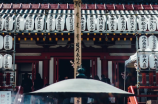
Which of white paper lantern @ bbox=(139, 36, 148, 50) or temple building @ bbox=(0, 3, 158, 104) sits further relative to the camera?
A: temple building @ bbox=(0, 3, 158, 104)

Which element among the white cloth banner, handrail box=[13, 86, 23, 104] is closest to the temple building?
the white cloth banner

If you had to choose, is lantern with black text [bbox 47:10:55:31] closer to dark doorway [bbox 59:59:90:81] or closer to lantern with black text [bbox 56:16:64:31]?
lantern with black text [bbox 56:16:64:31]

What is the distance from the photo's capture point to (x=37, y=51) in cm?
1978

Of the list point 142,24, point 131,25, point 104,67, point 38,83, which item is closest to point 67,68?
point 104,67

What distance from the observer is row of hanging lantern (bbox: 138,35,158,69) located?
56.9 ft

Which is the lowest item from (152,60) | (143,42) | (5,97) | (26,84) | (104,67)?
(5,97)

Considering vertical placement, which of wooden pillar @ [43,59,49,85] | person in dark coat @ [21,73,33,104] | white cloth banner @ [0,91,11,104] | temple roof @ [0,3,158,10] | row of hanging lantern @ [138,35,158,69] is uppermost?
temple roof @ [0,3,158,10]

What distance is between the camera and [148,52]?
17.4 m

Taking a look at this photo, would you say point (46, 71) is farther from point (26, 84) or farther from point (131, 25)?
point (131, 25)

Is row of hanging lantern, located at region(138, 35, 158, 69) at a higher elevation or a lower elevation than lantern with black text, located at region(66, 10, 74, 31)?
lower

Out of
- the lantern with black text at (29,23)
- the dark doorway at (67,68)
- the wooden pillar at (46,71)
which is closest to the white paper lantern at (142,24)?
the dark doorway at (67,68)

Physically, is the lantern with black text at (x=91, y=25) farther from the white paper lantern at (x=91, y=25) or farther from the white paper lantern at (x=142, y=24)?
the white paper lantern at (x=142, y=24)

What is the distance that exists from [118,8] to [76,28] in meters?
7.94

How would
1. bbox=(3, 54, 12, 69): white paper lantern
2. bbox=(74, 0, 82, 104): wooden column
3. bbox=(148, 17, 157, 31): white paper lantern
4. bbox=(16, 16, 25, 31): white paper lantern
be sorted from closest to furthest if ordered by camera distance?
bbox=(74, 0, 82, 104): wooden column < bbox=(3, 54, 12, 69): white paper lantern < bbox=(148, 17, 157, 31): white paper lantern < bbox=(16, 16, 25, 31): white paper lantern
